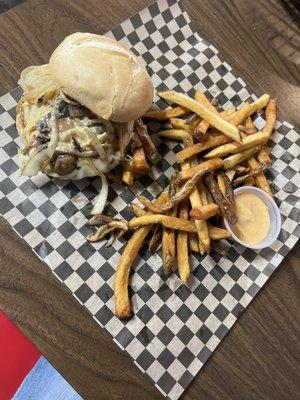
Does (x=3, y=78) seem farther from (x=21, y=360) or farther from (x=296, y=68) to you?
(x=296, y=68)

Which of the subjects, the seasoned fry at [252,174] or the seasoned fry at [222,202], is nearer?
the seasoned fry at [222,202]

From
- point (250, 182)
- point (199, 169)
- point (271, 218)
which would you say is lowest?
point (271, 218)

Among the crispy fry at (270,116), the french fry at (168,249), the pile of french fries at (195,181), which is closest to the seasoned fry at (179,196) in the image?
the pile of french fries at (195,181)

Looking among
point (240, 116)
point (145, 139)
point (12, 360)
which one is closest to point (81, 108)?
point (145, 139)

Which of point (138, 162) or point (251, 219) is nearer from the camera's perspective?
point (138, 162)

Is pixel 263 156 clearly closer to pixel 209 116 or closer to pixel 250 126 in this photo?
pixel 250 126

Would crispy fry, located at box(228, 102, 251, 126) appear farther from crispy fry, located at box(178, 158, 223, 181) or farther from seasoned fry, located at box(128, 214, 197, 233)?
seasoned fry, located at box(128, 214, 197, 233)

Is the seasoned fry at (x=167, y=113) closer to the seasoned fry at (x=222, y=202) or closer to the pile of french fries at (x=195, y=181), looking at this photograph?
the pile of french fries at (x=195, y=181)
